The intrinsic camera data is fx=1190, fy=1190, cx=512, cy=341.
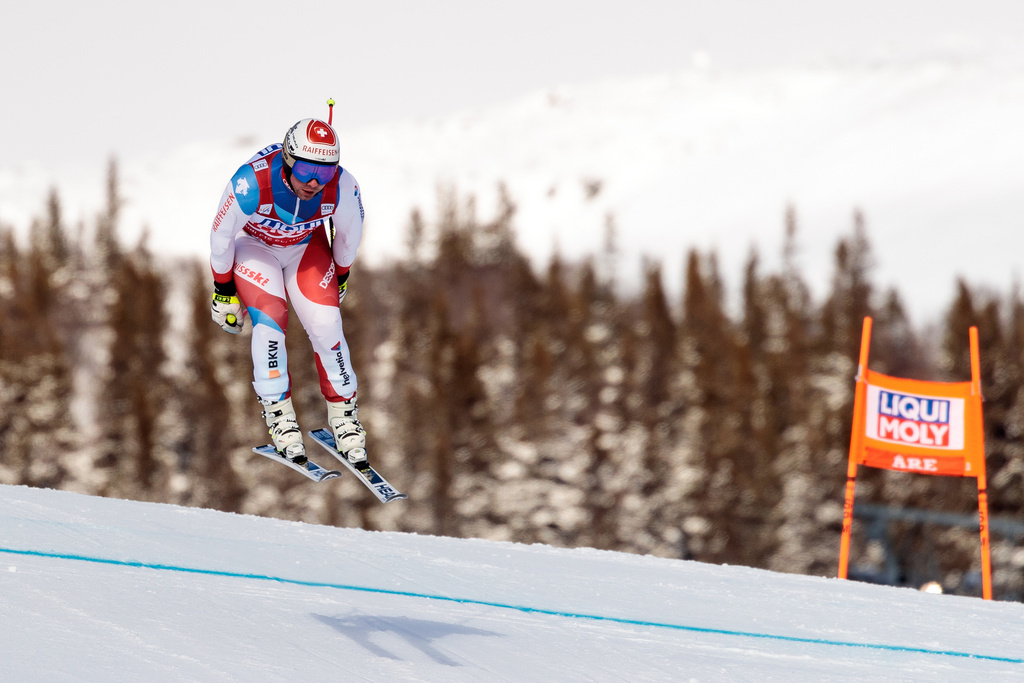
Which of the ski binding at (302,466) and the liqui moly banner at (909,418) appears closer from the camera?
the ski binding at (302,466)

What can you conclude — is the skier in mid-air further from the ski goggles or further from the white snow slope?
the white snow slope

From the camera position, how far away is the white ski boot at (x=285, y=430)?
7137 millimetres

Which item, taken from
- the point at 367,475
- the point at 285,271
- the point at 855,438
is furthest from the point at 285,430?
the point at 855,438

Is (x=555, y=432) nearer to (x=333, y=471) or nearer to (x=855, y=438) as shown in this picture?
(x=855, y=438)

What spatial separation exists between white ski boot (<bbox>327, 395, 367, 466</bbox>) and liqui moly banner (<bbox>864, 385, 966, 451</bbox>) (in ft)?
20.0

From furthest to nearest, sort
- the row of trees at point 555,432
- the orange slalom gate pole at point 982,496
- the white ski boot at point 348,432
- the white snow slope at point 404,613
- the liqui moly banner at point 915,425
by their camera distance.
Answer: the row of trees at point 555,432 → the liqui moly banner at point 915,425 → the orange slalom gate pole at point 982,496 → the white ski boot at point 348,432 → the white snow slope at point 404,613

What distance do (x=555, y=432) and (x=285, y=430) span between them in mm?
57798

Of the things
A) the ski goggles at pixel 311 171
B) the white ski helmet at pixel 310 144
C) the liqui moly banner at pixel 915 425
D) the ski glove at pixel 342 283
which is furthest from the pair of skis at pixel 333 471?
the liqui moly banner at pixel 915 425

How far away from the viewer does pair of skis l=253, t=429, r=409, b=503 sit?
685 centimetres

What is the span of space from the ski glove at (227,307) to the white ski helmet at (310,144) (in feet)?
3.11

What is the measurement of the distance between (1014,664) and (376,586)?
4.03 m

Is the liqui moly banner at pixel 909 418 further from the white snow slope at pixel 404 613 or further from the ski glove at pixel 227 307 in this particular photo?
the ski glove at pixel 227 307

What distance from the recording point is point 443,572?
27.6 feet

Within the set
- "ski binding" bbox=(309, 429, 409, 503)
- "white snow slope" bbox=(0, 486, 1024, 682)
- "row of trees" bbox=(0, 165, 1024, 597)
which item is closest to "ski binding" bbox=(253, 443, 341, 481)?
"ski binding" bbox=(309, 429, 409, 503)
